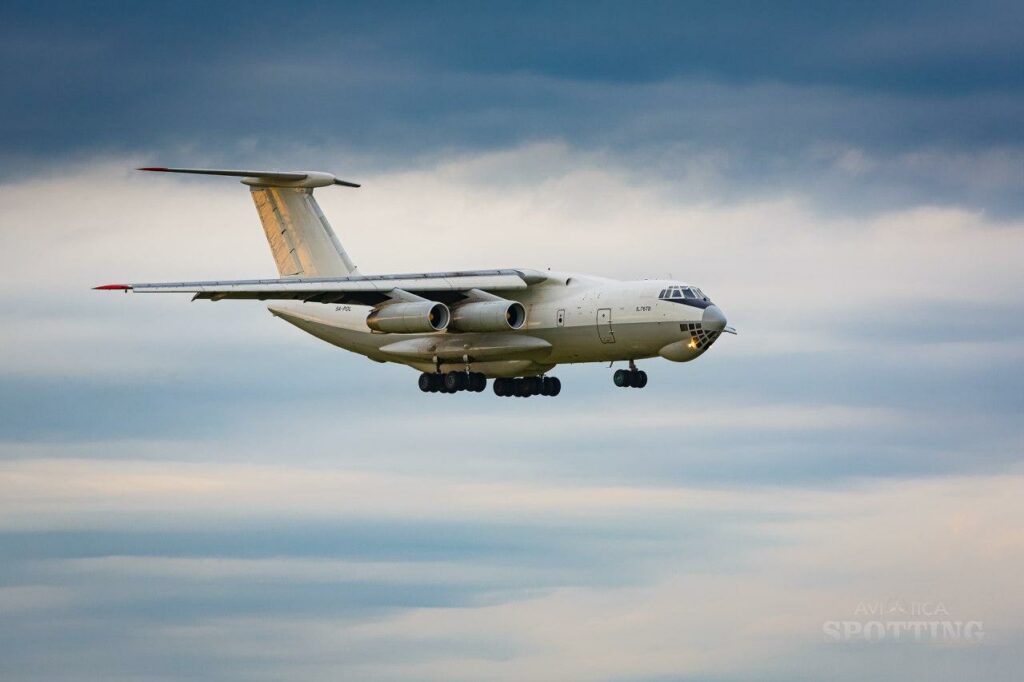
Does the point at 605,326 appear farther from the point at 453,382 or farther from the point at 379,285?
the point at 379,285

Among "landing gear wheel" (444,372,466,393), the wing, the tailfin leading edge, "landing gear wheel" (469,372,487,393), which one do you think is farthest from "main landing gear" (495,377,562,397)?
the tailfin leading edge

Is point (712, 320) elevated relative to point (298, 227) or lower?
lower

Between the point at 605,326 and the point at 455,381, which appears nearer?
the point at 605,326

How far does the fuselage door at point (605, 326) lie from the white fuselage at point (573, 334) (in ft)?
0.06

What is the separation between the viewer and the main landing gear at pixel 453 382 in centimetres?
3441

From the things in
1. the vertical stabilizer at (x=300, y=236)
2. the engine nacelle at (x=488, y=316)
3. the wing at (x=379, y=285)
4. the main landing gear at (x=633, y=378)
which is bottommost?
the main landing gear at (x=633, y=378)

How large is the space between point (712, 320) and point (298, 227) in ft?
35.9

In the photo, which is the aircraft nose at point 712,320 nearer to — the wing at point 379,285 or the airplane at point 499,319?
the airplane at point 499,319

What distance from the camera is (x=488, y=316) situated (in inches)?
1291

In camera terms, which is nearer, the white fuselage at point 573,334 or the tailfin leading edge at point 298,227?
the white fuselage at point 573,334

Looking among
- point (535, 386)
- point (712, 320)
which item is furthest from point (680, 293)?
point (535, 386)

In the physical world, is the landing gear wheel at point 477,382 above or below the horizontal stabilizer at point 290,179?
below

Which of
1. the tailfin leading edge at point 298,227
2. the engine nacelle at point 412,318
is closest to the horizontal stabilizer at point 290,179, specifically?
the tailfin leading edge at point 298,227

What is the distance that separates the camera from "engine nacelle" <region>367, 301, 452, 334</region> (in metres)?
32.4
